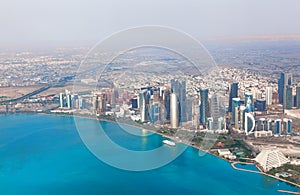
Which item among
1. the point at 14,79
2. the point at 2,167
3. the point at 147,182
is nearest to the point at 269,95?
the point at 147,182

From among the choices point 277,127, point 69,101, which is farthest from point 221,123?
point 69,101

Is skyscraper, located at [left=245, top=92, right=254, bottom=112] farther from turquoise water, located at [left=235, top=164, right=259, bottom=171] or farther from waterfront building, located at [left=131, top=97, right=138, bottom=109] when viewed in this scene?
waterfront building, located at [left=131, top=97, right=138, bottom=109]

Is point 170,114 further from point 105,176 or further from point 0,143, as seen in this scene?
point 0,143

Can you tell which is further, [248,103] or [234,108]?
[248,103]

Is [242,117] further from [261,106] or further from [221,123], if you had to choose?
[261,106]

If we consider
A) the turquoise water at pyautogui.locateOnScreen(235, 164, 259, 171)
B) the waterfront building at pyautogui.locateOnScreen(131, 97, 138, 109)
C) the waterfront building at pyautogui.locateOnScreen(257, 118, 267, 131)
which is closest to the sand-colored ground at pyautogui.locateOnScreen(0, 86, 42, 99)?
the waterfront building at pyautogui.locateOnScreen(131, 97, 138, 109)

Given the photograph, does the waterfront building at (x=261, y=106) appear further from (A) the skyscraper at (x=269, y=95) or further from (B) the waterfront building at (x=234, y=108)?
(B) the waterfront building at (x=234, y=108)
